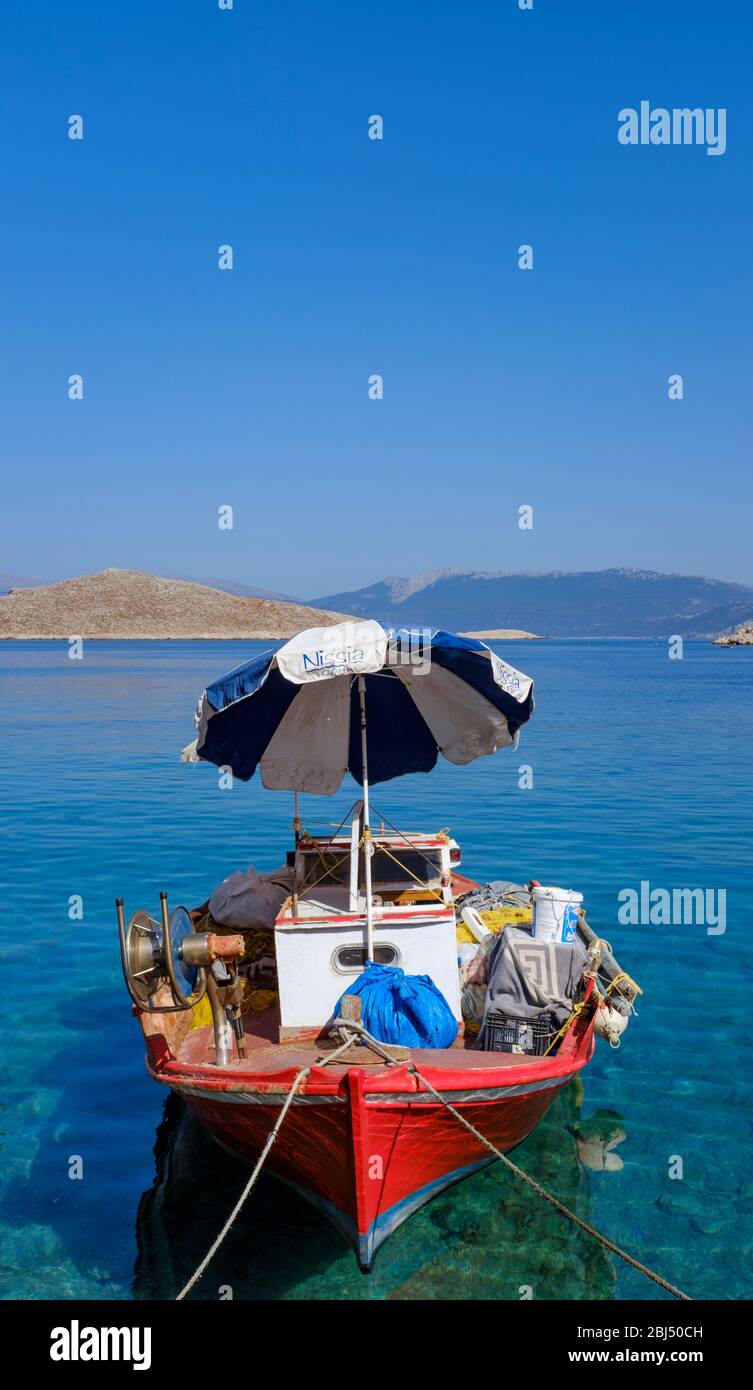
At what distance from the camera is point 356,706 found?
38.9 ft

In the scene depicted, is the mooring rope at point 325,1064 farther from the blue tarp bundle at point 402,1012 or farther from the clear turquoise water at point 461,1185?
the clear turquoise water at point 461,1185

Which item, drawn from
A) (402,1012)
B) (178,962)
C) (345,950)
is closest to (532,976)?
(402,1012)

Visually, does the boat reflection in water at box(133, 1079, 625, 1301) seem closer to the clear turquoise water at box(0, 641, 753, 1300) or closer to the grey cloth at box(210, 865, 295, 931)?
the clear turquoise water at box(0, 641, 753, 1300)

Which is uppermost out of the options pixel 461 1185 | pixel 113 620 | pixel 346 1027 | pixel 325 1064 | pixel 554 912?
pixel 113 620

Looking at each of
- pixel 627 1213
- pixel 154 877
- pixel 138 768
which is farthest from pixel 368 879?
pixel 138 768

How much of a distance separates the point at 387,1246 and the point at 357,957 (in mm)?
2354

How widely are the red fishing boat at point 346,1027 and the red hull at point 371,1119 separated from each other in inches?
0.6

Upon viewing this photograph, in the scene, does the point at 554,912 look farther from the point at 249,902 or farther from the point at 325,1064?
the point at 249,902

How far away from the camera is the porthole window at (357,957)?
29.8 ft

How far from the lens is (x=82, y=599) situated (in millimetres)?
196000

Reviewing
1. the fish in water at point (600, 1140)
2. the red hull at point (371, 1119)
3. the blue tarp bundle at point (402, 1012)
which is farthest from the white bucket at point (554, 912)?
the fish in water at point (600, 1140)

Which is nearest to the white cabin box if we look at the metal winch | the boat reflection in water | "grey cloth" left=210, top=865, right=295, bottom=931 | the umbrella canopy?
the metal winch
